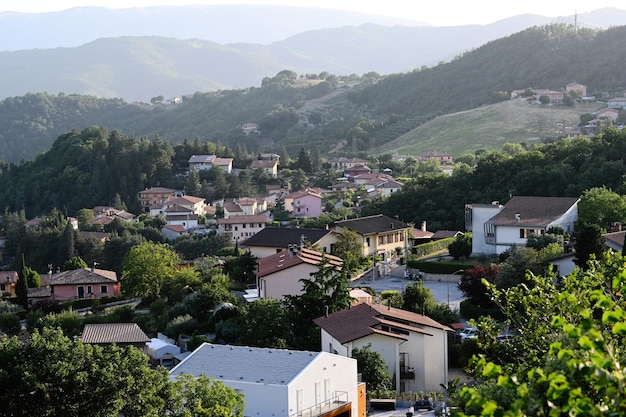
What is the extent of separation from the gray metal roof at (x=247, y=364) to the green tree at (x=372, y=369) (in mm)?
2397

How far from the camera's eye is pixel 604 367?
6758mm

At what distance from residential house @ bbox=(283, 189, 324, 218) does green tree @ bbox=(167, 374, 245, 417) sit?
176 ft

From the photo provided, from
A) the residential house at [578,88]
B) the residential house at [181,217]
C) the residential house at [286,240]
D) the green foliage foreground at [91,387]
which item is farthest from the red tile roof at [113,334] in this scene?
the residential house at [578,88]

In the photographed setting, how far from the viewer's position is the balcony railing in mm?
20198

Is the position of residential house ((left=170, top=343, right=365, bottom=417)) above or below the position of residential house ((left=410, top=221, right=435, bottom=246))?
above

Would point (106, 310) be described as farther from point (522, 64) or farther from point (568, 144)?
point (522, 64)

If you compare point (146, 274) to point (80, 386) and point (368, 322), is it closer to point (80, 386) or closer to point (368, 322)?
point (368, 322)

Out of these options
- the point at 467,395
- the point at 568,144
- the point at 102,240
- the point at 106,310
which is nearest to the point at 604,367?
the point at 467,395

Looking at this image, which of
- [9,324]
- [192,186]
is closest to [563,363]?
[9,324]

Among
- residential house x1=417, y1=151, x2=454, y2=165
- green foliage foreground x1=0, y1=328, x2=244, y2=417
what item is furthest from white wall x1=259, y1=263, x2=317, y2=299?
residential house x1=417, y1=151, x2=454, y2=165

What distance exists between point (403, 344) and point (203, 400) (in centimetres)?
920

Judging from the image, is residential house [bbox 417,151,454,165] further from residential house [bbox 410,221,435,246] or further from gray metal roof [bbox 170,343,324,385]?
gray metal roof [bbox 170,343,324,385]

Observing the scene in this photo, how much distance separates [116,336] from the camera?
96.5 feet

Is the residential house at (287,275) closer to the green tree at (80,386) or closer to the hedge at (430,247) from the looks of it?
the hedge at (430,247)
